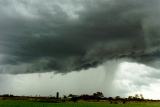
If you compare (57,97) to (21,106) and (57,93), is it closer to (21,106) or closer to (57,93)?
(57,93)

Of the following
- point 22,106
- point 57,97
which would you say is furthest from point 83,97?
point 22,106

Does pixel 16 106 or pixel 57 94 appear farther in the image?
pixel 57 94

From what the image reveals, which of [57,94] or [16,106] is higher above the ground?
[57,94]

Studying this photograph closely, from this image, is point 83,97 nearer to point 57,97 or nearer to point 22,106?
point 57,97

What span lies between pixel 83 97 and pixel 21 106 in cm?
8696

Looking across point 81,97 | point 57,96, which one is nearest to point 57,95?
point 57,96

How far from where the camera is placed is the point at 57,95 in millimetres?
155750

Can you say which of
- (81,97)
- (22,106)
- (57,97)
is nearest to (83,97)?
(81,97)

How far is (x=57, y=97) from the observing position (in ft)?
507

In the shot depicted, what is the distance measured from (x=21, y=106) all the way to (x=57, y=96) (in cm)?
8652

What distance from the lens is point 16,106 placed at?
68125 millimetres

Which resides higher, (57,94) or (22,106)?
(57,94)

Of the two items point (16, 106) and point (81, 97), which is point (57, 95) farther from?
point (16, 106)

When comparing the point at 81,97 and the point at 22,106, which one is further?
the point at 81,97
